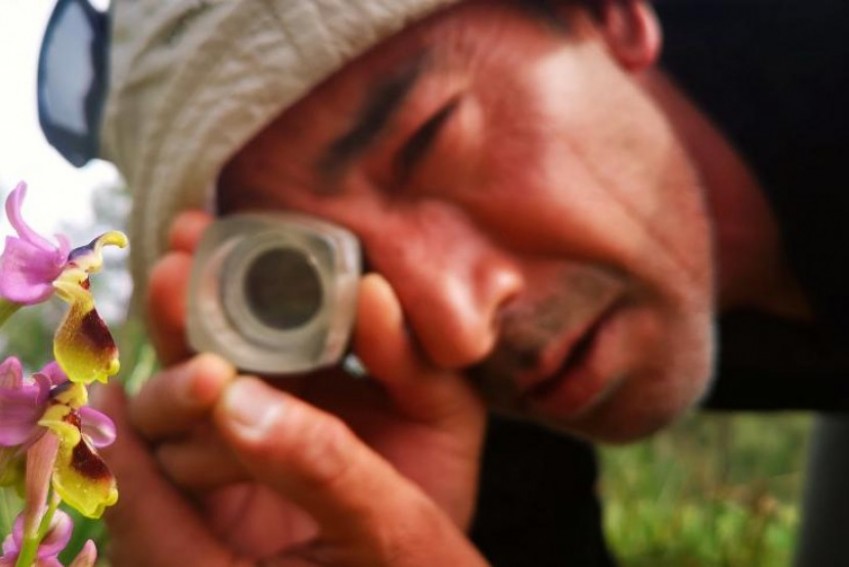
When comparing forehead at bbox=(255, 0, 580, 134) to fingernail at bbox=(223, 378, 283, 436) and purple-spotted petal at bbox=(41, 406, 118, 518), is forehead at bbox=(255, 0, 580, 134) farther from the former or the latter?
purple-spotted petal at bbox=(41, 406, 118, 518)

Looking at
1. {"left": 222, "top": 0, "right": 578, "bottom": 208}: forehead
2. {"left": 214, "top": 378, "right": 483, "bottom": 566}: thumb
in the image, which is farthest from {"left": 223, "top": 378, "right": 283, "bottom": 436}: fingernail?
{"left": 222, "top": 0, "right": 578, "bottom": 208}: forehead

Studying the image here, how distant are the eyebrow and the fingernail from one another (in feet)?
0.45

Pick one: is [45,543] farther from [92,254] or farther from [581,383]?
[581,383]

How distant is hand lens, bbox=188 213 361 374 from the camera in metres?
0.52

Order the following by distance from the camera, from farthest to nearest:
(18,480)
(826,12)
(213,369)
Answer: (826,12) → (213,369) → (18,480)

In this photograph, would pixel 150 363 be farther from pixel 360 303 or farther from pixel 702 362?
pixel 702 362

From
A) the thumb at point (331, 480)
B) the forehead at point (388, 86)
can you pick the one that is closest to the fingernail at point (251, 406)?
the thumb at point (331, 480)

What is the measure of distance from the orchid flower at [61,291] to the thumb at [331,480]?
0.29 meters

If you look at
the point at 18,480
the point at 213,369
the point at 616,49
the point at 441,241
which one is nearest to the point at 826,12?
the point at 616,49

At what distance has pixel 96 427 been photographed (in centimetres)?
21

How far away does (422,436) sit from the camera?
0.54 meters

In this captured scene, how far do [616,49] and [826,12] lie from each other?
0.13m

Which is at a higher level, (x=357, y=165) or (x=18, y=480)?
(x=18, y=480)

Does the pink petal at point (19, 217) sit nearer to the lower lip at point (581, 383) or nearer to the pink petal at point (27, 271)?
the pink petal at point (27, 271)
